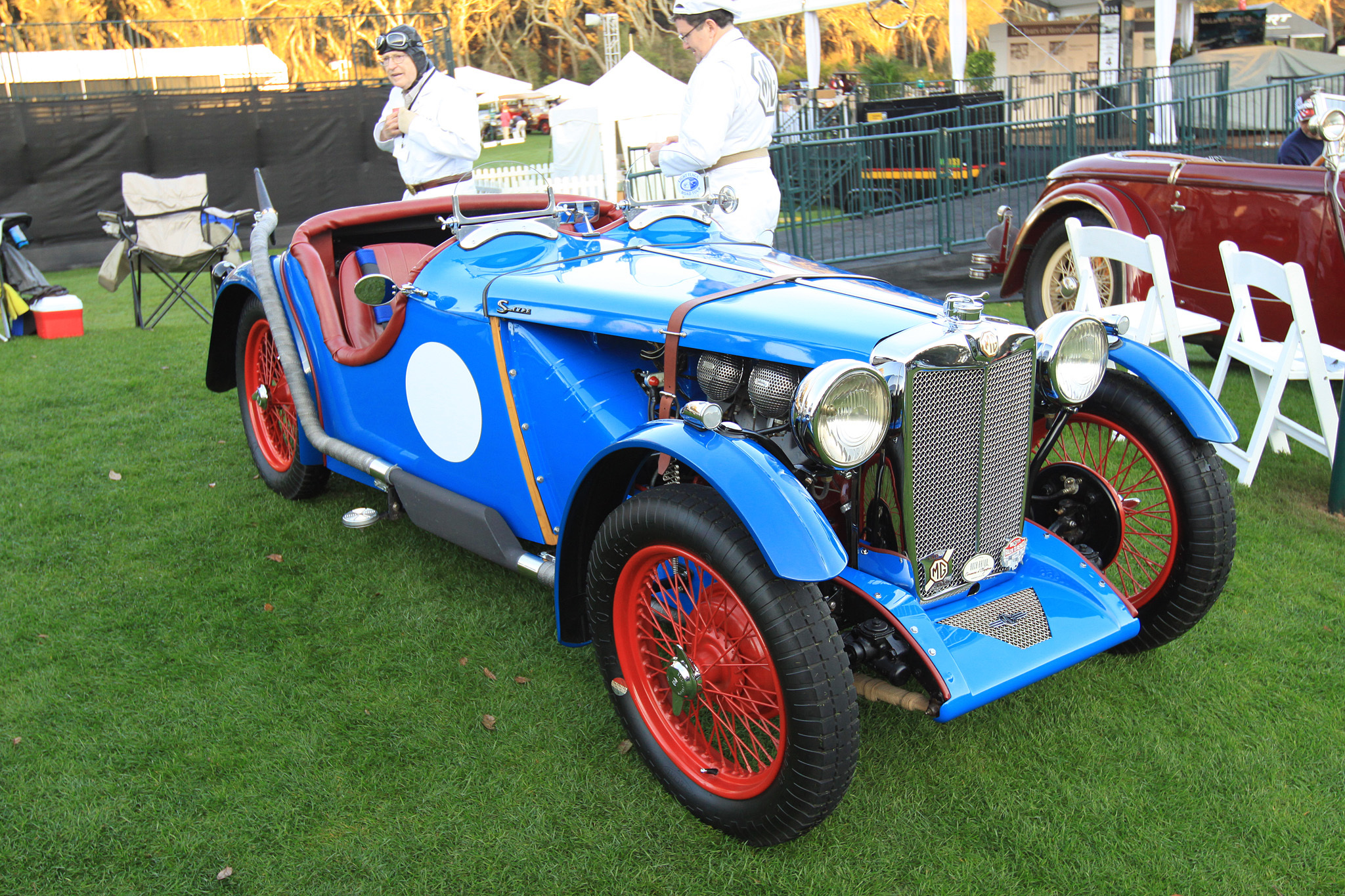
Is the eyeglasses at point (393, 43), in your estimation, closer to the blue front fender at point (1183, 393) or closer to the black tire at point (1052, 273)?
the blue front fender at point (1183, 393)

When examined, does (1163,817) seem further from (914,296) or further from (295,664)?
(295,664)

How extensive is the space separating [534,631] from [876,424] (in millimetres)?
1602

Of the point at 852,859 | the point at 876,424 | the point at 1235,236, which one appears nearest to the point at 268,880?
the point at 852,859

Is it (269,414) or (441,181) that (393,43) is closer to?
(441,181)

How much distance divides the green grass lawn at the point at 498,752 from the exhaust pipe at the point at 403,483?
365 millimetres

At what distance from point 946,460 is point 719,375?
1.99ft

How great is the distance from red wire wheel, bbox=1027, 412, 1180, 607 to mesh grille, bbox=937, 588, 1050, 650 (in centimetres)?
59

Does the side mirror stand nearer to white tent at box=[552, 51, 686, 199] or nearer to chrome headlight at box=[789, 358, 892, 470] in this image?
chrome headlight at box=[789, 358, 892, 470]

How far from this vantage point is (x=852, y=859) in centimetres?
225

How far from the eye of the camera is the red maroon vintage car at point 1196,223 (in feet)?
16.0

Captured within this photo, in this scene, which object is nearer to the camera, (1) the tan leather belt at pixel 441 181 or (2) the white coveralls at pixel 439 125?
(2) the white coveralls at pixel 439 125

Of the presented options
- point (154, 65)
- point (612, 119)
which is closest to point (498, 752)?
point (612, 119)

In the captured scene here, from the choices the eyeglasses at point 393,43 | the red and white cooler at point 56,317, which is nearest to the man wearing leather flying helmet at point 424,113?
the eyeglasses at point 393,43

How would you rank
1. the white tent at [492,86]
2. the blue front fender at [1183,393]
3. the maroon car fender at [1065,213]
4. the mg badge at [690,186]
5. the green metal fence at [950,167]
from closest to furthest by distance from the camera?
1. the blue front fender at [1183,393]
2. the mg badge at [690,186]
3. the maroon car fender at [1065,213]
4. the green metal fence at [950,167]
5. the white tent at [492,86]
